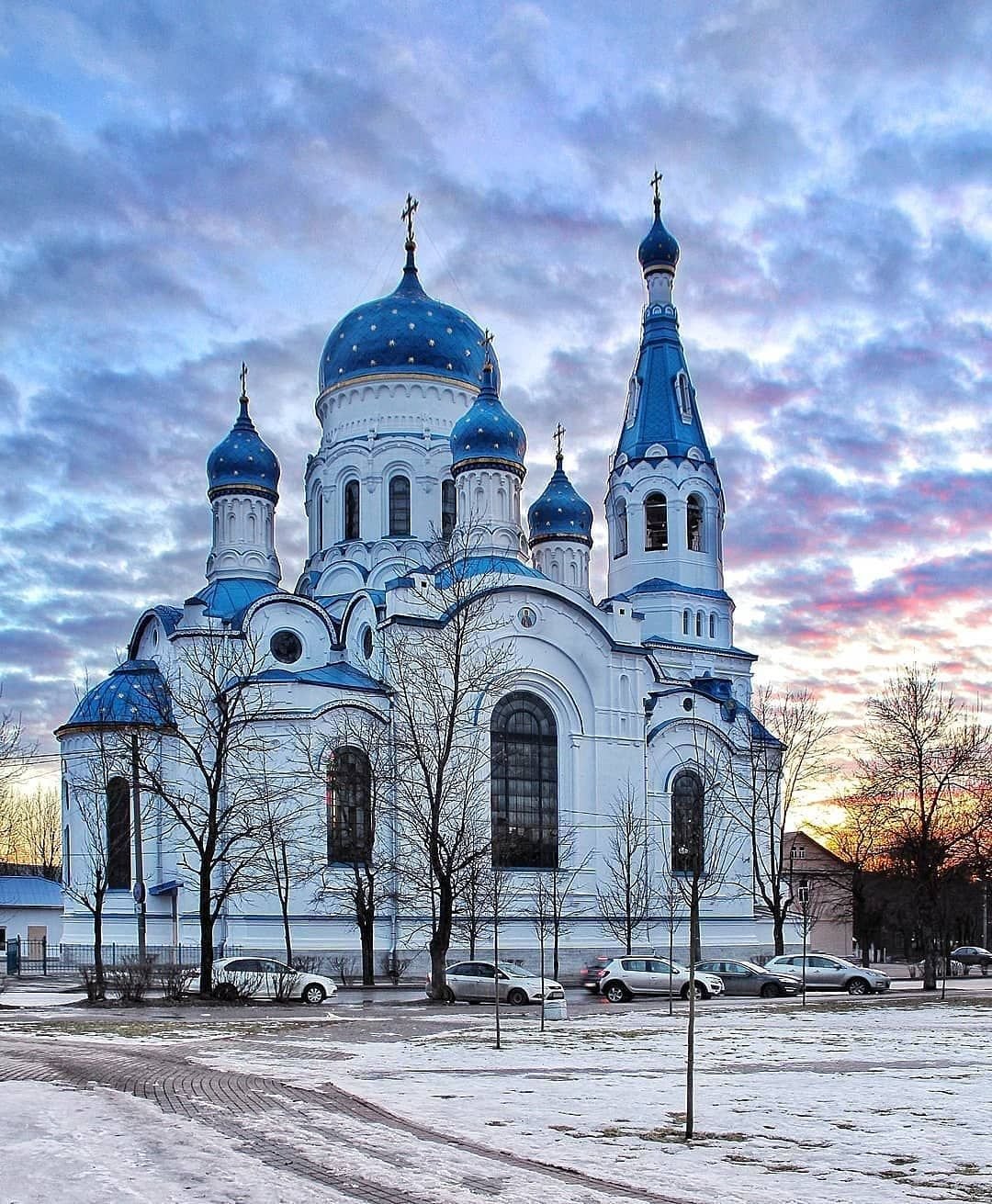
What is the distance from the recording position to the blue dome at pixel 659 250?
182 ft

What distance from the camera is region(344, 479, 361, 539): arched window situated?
5091 cm

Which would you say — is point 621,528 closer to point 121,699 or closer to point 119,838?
point 121,699

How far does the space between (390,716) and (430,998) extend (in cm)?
1414

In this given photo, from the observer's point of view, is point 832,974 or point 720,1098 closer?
point 720,1098

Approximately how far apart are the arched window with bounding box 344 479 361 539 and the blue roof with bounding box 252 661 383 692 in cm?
860

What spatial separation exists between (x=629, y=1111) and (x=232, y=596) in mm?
34791

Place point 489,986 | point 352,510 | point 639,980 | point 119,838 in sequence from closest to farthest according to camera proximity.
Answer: point 489,986 → point 639,980 → point 119,838 → point 352,510

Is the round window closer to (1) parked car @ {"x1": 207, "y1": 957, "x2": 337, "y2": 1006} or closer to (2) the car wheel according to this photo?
(1) parked car @ {"x1": 207, "y1": 957, "x2": 337, "y2": 1006}

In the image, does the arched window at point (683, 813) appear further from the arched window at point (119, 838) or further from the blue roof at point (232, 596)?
the arched window at point (119, 838)

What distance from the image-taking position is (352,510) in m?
51.3

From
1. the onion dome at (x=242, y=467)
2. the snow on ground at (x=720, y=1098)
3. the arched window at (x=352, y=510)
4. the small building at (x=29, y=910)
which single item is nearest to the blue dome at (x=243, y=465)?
the onion dome at (x=242, y=467)

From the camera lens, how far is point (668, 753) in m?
47.3

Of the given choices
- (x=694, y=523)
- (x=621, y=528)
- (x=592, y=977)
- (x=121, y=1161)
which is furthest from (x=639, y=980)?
(x=621, y=528)

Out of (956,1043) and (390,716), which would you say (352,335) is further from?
(956,1043)
